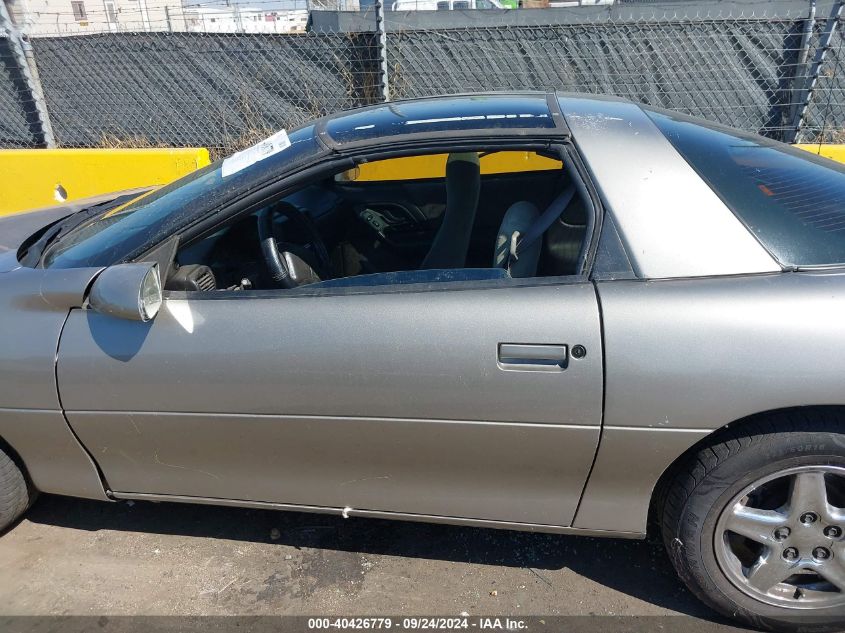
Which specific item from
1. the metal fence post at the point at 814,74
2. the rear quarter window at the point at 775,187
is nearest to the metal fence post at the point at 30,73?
the rear quarter window at the point at 775,187

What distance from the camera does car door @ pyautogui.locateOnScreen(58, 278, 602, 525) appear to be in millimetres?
1853

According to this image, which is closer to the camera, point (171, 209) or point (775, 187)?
point (775, 187)

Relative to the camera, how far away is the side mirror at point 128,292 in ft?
6.27

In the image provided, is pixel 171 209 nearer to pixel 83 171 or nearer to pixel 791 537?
pixel 791 537

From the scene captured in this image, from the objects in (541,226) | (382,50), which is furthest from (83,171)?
(541,226)

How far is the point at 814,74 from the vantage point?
6.31m

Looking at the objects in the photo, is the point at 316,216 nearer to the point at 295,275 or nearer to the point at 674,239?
the point at 295,275

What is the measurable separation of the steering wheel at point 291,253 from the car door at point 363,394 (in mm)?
232

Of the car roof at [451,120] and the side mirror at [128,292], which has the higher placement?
the car roof at [451,120]

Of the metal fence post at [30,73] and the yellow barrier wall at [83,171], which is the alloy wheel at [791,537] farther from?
the metal fence post at [30,73]

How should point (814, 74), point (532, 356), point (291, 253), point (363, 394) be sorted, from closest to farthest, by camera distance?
point (532, 356) < point (363, 394) < point (291, 253) < point (814, 74)

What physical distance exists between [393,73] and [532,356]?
5.97 m

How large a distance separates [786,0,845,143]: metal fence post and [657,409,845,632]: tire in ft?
18.8

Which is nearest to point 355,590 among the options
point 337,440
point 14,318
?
point 337,440
